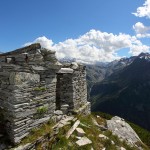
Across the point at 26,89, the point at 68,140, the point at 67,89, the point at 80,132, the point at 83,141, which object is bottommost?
the point at 83,141

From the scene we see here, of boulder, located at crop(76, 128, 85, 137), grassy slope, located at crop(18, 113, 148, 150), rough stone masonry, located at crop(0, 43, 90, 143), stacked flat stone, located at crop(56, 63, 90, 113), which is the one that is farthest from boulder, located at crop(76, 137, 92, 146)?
stacked flat stone, located at crop(56, 63, 90, 113)

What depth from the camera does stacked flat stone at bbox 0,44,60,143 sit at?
462 inches

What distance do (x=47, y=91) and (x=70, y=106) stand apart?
18.3ft

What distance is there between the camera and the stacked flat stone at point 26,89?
1173 centimetres

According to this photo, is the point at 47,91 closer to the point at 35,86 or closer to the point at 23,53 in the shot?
the point at 35,86

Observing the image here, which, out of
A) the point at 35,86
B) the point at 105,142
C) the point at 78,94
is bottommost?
the point at 105,142

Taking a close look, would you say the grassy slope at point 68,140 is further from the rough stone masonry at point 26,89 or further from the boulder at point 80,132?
the rough stone masonry at point 26,89

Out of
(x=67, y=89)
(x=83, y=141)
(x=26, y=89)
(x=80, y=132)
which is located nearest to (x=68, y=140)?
(x=83, y=141)

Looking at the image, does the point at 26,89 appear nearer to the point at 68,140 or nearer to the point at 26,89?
the point at 26,89

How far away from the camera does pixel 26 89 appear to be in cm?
1234

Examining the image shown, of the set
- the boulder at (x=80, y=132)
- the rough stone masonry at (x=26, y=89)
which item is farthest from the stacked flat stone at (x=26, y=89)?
the boulder at (x=80, y=132)

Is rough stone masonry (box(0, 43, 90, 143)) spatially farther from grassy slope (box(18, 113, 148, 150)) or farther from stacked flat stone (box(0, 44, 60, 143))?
grassy slope (box(18, 113, 148, 150))

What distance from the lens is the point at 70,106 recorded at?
19.4 m

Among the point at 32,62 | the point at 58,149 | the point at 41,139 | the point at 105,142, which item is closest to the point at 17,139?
the point at 41,139
